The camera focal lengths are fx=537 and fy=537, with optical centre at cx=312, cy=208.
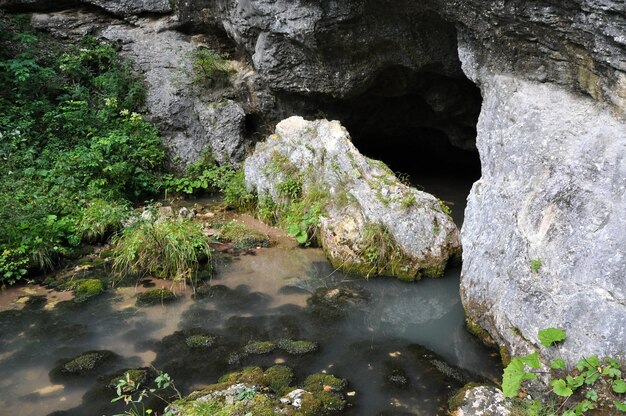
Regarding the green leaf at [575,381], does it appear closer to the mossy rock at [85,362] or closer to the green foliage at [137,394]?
the green foliage at [137,394]

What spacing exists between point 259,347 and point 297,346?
1.47 ft

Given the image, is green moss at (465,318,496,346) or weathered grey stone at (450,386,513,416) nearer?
weathered grey stone at (450,386,513,416)

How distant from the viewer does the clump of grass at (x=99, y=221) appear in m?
9.09

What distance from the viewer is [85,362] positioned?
611 cm

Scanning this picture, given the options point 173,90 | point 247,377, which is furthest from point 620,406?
point 173,90

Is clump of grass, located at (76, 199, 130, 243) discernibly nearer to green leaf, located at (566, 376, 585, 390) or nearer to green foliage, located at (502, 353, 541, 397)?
green foliage, located at (502, 353, 541, 397)

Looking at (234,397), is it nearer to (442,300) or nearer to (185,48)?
(442,300)

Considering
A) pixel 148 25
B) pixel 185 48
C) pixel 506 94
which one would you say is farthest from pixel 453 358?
pixel 148 25

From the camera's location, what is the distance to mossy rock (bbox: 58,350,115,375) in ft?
19.6

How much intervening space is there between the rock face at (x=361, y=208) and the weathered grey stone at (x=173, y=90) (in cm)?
248

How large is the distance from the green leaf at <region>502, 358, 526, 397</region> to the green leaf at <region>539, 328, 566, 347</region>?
12.8 inches

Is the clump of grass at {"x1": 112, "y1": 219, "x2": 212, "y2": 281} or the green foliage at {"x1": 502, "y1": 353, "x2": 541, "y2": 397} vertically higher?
the green foliage at {"x1": 502, "y1": 353, "x2": 541, "y2": 397}

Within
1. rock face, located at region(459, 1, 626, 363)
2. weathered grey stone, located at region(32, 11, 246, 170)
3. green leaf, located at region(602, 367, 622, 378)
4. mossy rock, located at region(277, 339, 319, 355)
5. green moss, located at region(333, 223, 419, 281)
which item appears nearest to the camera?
green leaf, located at region(602, 367, 622, 378)

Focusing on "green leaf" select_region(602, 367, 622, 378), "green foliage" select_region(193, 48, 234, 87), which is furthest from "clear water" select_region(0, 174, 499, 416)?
"green foliage" select_region(193, 48, 234, 87)
